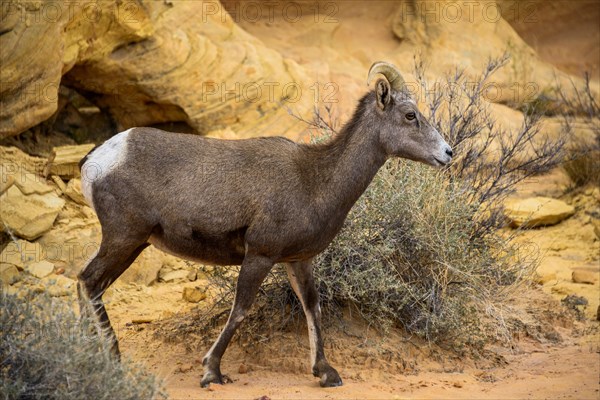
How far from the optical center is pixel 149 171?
6.73 metres

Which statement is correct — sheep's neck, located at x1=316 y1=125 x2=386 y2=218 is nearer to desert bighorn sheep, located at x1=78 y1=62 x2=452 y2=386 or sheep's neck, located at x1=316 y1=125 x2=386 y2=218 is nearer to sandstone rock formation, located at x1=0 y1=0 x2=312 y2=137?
desert bighorn sheep, located at x1=78 y1=62 x2=452 y2=386

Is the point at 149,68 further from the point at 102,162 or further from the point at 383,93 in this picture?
the point at 383,93

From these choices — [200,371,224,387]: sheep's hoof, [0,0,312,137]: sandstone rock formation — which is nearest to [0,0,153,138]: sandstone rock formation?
[0,0,312,137]: sandstone rock formation

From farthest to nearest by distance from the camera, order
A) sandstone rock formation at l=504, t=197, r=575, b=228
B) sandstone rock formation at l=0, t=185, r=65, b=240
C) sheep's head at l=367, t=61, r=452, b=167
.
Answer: sandstone rock formation at l=504, t=197, r=575, b=228, sandstone rock formation at l=0, t=185, r=65, b=240, sheep's head at l=367, t=61, r=452, b=167

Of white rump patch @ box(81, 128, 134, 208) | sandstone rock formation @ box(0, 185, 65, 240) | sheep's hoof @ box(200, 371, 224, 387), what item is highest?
white rump patch @ box(81, 128, 134, 208)

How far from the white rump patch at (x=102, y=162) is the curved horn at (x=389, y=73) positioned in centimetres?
205

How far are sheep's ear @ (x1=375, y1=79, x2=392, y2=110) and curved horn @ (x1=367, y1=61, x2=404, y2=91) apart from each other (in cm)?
7

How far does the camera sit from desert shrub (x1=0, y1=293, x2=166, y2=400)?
16.8 feet

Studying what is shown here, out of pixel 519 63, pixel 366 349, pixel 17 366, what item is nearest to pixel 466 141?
pixel 366 349

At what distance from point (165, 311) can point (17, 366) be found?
3466 millimetres

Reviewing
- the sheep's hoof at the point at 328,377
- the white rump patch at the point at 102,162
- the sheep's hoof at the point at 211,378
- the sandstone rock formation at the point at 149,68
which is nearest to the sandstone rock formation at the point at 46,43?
the sandstone rock formation at the point at 149,68

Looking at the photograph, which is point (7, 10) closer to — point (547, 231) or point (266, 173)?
point (266, 173)

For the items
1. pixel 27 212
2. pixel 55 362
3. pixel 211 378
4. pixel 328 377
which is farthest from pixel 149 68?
pixel 55 362

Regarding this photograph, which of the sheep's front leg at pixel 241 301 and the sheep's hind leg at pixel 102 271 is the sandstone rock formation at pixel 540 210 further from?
the sheep's hind leg at pixel 102 271
